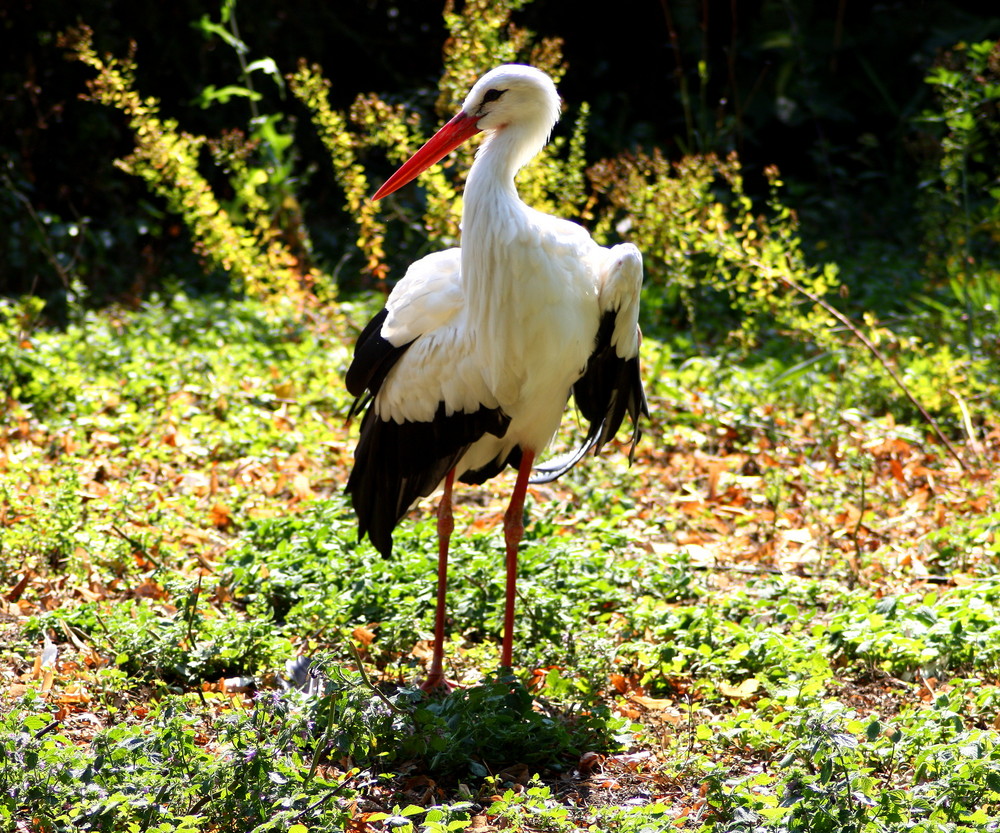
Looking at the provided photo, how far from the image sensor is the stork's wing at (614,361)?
3.25 metres

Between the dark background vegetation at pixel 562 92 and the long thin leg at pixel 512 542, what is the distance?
4.04 m

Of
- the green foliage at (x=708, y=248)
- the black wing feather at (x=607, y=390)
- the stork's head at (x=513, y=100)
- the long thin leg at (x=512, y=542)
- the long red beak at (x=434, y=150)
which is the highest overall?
the green foliage at (x=708, y=248)

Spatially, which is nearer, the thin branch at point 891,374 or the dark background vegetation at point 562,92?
the thin branch at point 891,374

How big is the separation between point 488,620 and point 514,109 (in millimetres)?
1647

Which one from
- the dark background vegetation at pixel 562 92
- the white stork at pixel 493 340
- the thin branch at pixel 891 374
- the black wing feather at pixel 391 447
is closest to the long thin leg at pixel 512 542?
the white stork at pixel 493 340

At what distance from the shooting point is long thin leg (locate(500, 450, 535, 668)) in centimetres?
338

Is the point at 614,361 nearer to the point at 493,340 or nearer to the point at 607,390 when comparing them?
the point at 607,390

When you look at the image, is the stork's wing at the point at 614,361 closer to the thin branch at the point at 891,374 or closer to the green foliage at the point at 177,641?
the green foliage at the point at 177,641

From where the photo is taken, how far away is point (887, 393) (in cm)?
534

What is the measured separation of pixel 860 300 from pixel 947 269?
60 cm

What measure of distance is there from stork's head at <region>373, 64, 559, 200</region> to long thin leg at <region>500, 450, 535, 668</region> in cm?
98

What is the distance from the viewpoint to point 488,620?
3.70 meters

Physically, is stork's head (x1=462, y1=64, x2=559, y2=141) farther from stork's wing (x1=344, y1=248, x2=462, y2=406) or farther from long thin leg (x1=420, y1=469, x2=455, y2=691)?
long thin leg (x1=420, y1=469, x2=455, y2=691)

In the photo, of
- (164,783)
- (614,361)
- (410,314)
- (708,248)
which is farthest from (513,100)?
(708,248)
